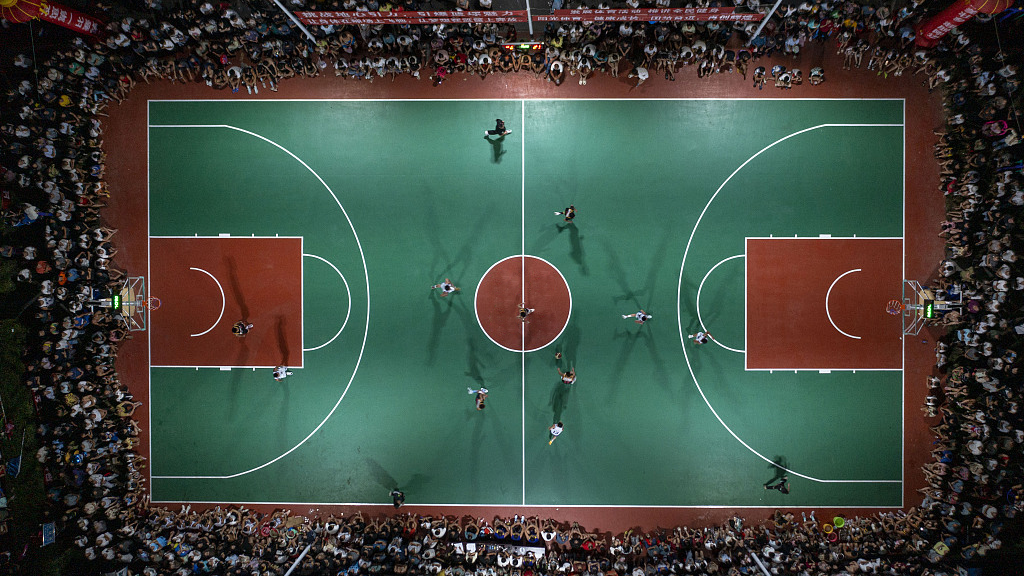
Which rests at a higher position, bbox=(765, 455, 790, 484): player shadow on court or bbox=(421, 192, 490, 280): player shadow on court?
bbox=(421, 192, 490, 280): player shadow on court

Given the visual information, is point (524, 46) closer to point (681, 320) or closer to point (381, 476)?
point (681, 320)

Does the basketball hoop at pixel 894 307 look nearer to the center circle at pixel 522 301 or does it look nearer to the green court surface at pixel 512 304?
the green court surface at pixel 512 304

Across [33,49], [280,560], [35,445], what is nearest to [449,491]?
[280,560]

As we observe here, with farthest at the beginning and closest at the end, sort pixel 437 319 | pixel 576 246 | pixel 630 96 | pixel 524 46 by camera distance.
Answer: pixel 437 319 < pixel 576 246 < pixel 630 96 < pixel 524 46

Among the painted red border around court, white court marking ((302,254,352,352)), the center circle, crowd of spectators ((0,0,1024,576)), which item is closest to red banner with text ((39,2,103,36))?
crowd of spectators ((0,0,1024,576))

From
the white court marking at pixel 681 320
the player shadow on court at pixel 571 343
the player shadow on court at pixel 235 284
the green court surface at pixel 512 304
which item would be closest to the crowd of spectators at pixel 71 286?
the green court surface at pixel 512 304

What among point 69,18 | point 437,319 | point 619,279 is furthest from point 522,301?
point 69,18

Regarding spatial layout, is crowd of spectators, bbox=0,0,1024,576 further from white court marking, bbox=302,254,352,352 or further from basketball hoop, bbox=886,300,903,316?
white court marking, bbox=302,254,352,352
